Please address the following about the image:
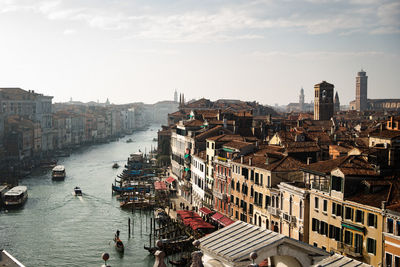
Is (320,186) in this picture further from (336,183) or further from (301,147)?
(301,147)

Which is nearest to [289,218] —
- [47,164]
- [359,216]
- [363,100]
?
[359,216]

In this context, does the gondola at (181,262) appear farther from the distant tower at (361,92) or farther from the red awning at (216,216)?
the distant tower at (361,92)

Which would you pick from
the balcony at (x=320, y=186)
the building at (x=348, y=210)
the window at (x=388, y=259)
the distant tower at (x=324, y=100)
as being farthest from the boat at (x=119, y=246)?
the distant tower at (x=324, y=100)

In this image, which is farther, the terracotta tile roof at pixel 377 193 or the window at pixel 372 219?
the terracotta tile roof at pixel 377 193

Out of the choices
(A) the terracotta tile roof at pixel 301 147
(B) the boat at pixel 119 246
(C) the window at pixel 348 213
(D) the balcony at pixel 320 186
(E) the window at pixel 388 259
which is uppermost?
(A) the terracotta tile roof at pixel 301 147

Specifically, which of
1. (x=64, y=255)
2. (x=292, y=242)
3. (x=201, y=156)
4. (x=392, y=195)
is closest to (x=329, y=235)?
(x=392, y=195)

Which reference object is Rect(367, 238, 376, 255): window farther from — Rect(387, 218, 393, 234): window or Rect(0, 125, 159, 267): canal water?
Rect(0, 125, 159, 267): canal water
